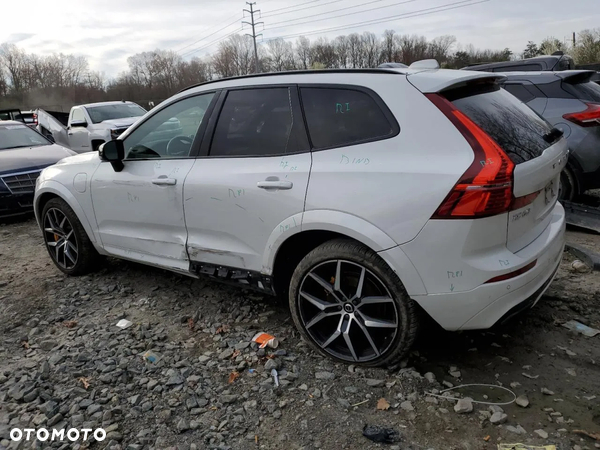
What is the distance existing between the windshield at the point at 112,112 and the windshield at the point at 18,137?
3403 millimetres

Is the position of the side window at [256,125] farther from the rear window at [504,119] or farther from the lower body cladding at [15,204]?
the lower body cladding at [15,204]

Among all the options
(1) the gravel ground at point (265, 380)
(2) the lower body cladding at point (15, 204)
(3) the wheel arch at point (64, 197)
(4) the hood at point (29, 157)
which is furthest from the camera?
(4) the hood at point (29, 157)

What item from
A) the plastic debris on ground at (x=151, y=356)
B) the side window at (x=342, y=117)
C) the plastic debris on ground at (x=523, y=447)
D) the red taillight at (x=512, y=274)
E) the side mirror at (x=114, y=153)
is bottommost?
the plastic debris on ground at (x=523, y=447)

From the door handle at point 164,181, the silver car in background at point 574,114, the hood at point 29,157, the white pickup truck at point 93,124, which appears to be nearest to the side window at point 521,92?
the silver car in background at point 574,114

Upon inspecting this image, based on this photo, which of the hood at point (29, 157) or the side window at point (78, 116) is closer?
the hood at point (29, 157)

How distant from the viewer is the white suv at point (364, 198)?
252 cm

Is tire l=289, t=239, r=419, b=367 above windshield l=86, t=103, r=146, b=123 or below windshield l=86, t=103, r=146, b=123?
below

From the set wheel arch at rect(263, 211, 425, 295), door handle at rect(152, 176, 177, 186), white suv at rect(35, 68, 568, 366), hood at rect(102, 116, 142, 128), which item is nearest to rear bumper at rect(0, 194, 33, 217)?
white suv at rect(35, 68, 568, 366)

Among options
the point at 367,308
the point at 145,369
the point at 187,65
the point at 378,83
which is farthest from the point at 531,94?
the point at 187,65

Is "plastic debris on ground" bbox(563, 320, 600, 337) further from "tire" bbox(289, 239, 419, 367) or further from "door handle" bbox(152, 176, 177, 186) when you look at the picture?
"door handle" bbox(152, 176, 177, 186)

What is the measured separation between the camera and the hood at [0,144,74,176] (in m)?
7.61

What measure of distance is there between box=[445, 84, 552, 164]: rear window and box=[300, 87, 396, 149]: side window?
420mm

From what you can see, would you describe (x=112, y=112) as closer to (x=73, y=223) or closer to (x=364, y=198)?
(x=73, y=223)

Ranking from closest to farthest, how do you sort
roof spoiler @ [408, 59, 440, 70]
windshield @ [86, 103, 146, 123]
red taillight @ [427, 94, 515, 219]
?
red taillight @ [427, 94, 515, 219] → roof spoiler @ [408, 59, 440, 70] → windshield @ [86, 103, 146, 123]
